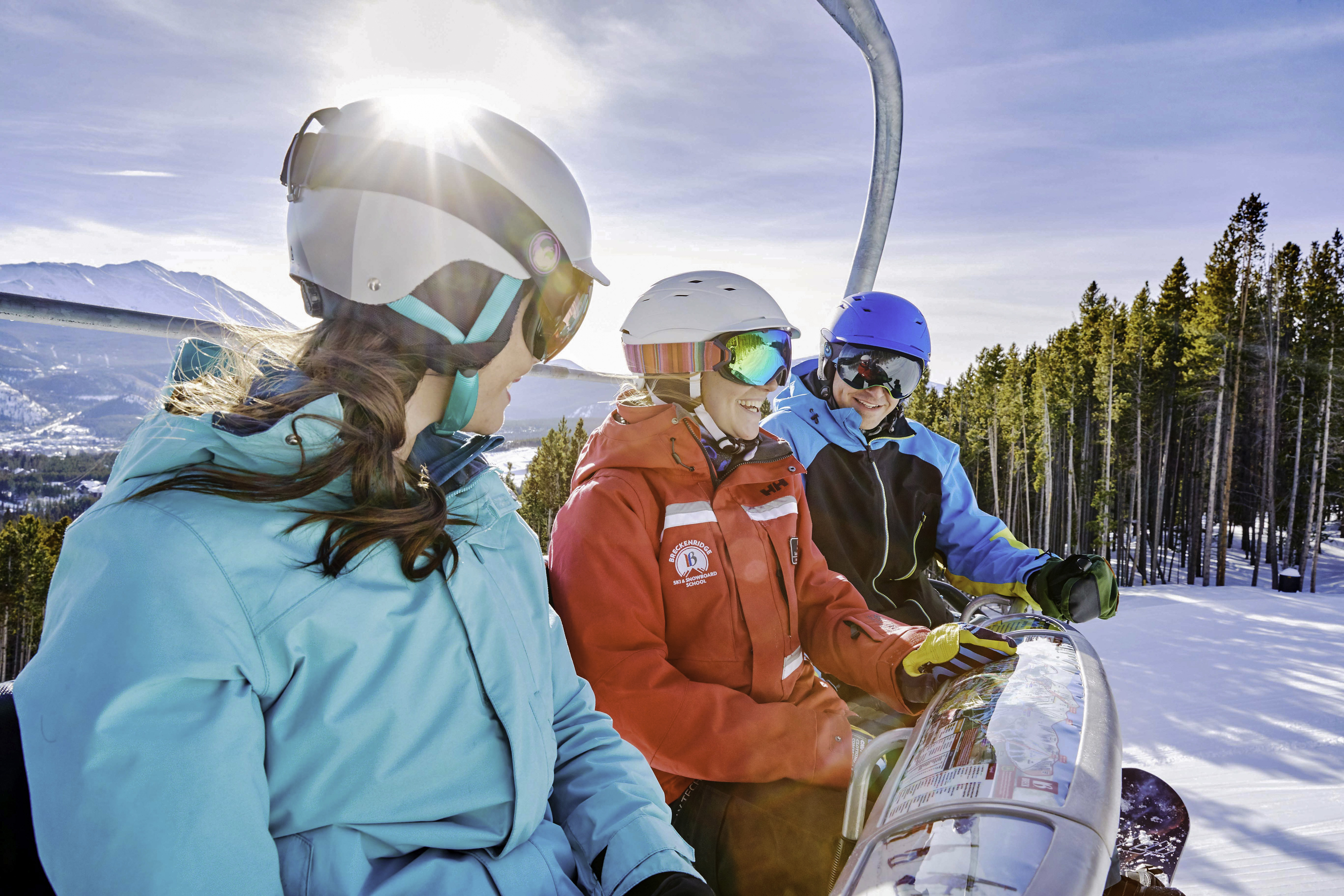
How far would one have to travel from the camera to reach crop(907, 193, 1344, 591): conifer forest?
29.2 metres

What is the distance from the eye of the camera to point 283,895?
37.6 inches

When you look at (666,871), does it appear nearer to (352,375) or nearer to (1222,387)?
(352,375)

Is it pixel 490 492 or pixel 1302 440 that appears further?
pixel 1302 440

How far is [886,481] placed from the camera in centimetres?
382

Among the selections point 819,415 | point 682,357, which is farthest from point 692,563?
point 819,415

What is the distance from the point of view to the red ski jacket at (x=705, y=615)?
2.06 meters

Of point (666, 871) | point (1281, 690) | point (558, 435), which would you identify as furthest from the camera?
point (558, 435)

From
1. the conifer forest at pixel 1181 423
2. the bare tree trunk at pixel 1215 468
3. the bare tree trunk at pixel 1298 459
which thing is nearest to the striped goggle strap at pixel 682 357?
the conifer forest at pixel 1181 423

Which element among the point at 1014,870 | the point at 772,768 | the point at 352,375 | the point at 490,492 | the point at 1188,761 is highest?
the point at 352,375

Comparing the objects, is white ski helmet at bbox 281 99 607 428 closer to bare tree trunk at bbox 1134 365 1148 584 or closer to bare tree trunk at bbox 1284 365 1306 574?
bare tree trunk at bbox 1284 365 1306 574

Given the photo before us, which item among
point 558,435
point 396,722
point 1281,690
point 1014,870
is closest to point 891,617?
point 1014,870

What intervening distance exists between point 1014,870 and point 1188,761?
13.5 feet

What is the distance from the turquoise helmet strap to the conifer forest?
1154 inches

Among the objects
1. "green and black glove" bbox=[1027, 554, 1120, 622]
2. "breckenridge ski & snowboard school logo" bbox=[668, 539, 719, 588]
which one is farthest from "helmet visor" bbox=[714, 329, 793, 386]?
"green and black glove" bbox=[1027, 554, 1120, 622]
